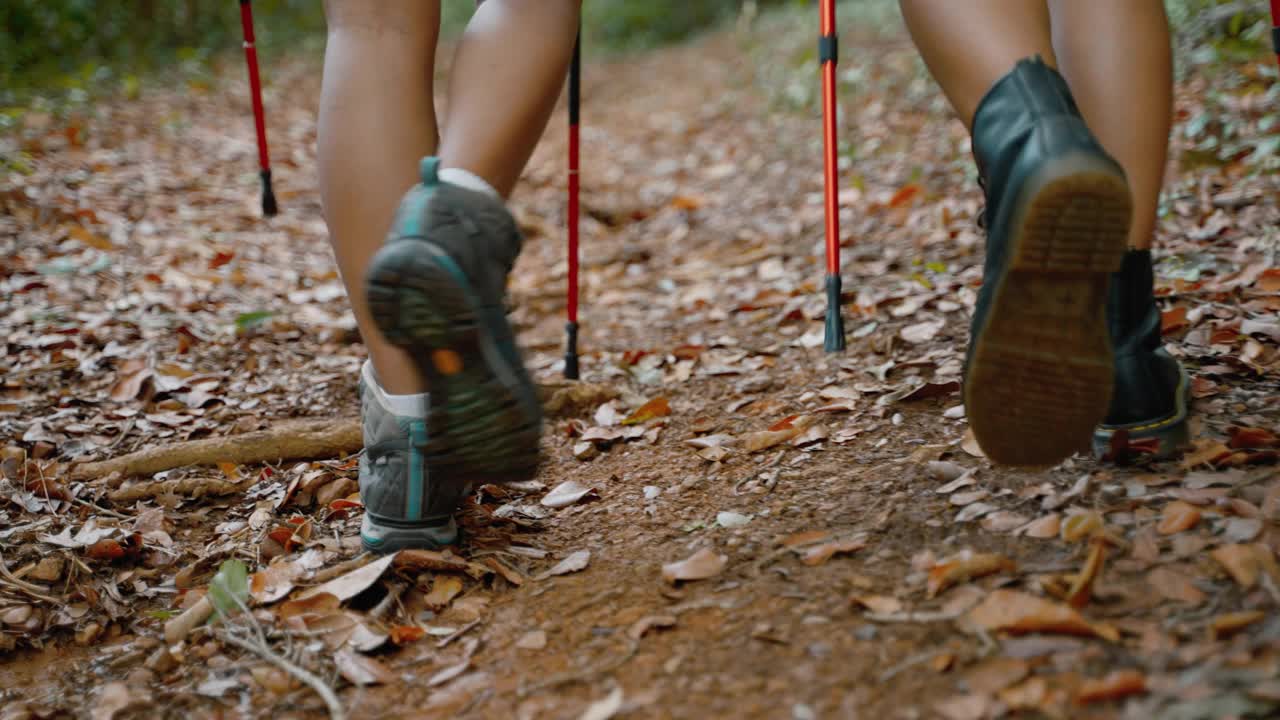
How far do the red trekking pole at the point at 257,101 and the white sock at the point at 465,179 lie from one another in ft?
4.07

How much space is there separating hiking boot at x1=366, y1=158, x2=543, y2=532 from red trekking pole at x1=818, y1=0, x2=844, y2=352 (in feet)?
3.46

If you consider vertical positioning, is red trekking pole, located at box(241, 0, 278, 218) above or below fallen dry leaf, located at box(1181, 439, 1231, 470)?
above

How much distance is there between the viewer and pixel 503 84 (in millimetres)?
1387

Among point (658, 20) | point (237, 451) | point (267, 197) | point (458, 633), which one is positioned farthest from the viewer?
point (658, 20)

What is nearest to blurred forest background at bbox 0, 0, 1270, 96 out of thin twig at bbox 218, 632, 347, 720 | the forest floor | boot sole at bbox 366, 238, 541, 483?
the forest floor

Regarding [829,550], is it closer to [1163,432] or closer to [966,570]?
[966,570]

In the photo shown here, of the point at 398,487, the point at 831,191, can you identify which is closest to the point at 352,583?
the point at 398,487

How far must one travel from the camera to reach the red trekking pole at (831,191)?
217 cm

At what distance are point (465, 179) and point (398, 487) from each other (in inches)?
20.3

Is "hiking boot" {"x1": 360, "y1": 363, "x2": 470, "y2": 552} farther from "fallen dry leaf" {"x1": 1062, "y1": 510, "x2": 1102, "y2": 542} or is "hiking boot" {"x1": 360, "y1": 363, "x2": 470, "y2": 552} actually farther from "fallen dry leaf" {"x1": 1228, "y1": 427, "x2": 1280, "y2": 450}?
"fallen dry leaf" {"x1": 1228, "y1": 427, "x2": 1280, "y2": 450}

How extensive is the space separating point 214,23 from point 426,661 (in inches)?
340

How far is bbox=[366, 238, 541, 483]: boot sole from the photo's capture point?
1186 millimetres

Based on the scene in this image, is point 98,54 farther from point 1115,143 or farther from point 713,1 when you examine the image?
point 713,1

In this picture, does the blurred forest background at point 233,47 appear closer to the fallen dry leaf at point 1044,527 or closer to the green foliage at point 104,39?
the green foliage at point 104,39
